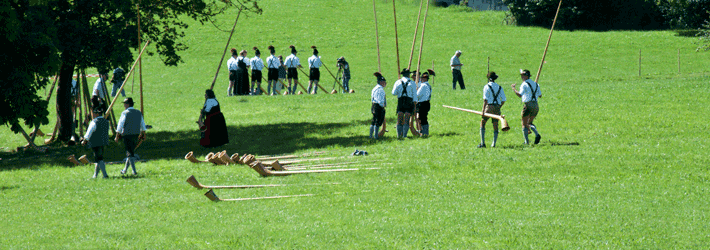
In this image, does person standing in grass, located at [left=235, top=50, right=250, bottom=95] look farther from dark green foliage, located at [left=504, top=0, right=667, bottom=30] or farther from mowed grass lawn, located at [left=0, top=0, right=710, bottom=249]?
dark green foliage, located at [left=504, top=0, right=667, bottom=30]

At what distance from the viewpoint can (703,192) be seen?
534 inches

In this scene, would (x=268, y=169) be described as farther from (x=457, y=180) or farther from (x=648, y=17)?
(x=648, y=17)

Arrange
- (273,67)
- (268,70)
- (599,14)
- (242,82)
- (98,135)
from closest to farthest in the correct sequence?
(98,135) < (273,67) < (268,70) < (242,82) < (599,14)

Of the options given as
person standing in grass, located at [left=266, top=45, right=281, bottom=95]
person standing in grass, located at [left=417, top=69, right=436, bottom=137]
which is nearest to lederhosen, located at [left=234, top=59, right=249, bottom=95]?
person standing in grass, located at [left=266, top=45, right=281, bottom=95]

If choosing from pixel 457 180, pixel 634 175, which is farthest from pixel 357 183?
pixel 634 175

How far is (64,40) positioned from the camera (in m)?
22.4

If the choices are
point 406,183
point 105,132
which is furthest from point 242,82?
point 406,183

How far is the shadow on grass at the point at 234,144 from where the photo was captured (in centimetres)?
2191

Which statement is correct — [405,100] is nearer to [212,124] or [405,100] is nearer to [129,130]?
[212,124]

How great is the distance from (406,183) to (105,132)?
7.33 metres

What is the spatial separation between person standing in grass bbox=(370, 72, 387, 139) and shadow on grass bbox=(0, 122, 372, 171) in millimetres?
495

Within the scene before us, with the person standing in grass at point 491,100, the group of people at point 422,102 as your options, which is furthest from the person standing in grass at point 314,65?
the person standing in grass at point 491,100

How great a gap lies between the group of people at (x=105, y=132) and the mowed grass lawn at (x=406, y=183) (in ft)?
1.73

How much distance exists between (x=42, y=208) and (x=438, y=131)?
12479 millimetres
